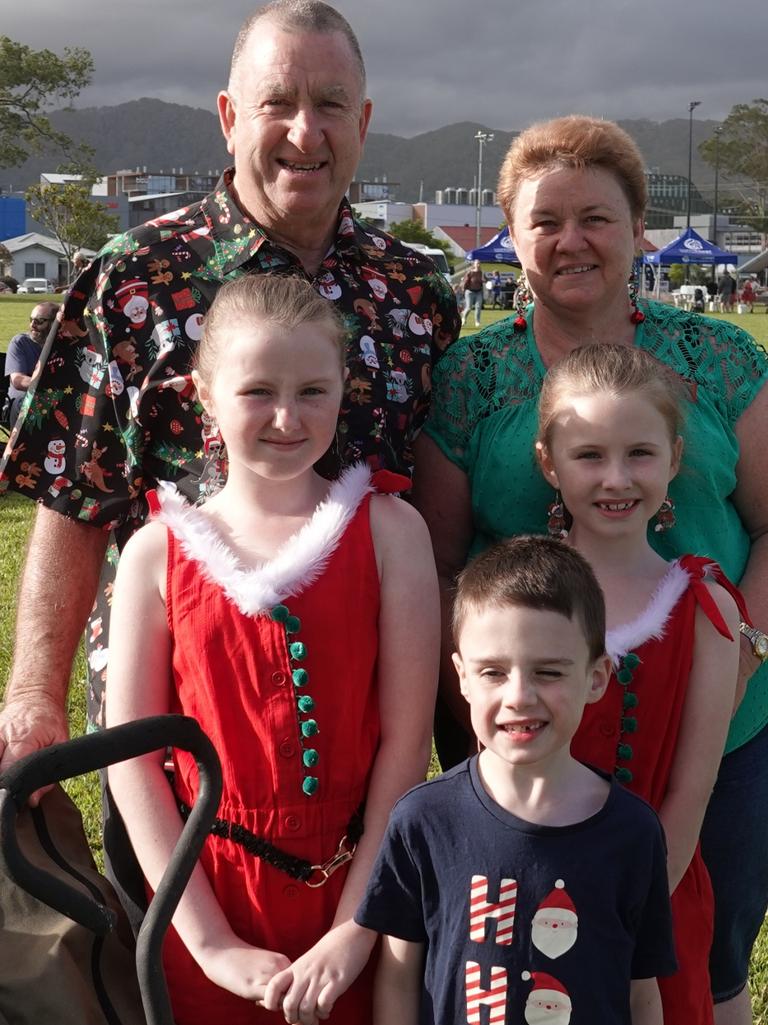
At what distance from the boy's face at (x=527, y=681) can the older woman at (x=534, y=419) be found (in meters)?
0.63

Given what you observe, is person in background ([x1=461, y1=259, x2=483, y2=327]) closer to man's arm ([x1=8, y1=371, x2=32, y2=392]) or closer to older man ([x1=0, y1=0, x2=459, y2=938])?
man's arm ([x1=8, y1=371, x2=32, y2=392])

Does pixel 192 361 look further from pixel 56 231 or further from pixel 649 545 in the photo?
pixel 56 231

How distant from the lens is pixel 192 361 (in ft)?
9.11

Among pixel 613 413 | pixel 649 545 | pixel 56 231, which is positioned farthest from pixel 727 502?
pixel 56 231

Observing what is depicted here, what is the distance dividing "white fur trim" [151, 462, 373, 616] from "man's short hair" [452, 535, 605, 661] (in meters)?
0.30

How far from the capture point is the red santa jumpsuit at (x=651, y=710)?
2.51 meters

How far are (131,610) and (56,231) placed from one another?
77607 millimetres

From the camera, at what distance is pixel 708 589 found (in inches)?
101

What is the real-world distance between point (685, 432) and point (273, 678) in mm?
1160

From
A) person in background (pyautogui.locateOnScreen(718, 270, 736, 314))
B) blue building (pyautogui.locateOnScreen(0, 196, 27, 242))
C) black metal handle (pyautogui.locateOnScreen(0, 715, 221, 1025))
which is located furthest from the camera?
blue building (pyautogui.locateOnScreen(0, 196, 27, 242))

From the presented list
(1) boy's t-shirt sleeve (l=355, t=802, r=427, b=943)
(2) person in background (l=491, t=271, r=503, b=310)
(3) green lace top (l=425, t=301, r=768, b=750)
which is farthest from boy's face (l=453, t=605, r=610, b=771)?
(2) person in background (l=491, t=271, r=503, b=310)

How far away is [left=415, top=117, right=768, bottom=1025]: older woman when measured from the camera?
9.43 ft

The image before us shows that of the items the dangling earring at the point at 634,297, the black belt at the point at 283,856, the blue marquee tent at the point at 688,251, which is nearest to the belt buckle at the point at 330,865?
the black belt at the point at 283,856

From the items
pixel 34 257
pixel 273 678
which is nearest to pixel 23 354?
pixel 273 678
